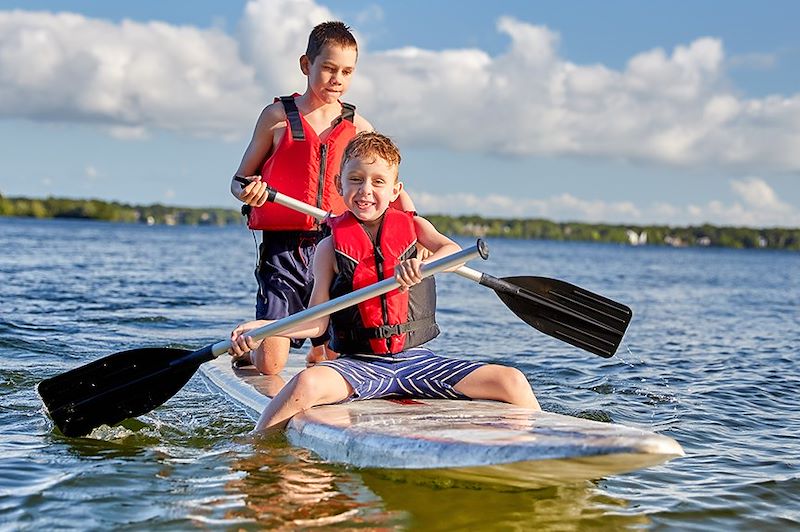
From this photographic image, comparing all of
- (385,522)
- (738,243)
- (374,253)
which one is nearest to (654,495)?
(385,522)

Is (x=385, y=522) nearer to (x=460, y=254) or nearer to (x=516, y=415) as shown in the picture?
(x=516, y=415)

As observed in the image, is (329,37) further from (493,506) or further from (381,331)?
(493,506)

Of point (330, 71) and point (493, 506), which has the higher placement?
point (330, 71)

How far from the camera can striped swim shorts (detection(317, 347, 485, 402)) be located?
4.58 meters

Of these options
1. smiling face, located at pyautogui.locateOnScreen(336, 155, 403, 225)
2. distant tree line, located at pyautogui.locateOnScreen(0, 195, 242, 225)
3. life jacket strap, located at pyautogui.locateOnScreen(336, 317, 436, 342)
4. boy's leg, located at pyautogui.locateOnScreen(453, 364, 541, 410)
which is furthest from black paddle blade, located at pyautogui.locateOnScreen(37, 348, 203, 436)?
distant tree line, located at pyautogui.locateOnScreen(0, 195, 242, 225)

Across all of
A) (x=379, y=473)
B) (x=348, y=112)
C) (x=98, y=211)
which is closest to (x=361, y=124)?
(x=348, y=112)

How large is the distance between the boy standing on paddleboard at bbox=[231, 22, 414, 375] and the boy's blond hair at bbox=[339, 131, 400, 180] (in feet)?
3.48

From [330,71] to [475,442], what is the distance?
Result: 8.94 feet

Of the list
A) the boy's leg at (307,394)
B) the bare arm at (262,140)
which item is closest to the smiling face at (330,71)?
the bare arm at (262,140)

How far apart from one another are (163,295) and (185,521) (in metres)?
10.9

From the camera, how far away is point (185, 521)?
3.53 m

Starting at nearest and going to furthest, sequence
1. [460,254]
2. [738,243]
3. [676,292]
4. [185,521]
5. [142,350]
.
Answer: [185,521]
[460,254]
[142,350]
[676,292]
[738,243]

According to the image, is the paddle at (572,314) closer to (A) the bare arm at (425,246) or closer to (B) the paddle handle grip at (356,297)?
(A) the bare arm at (425,246)

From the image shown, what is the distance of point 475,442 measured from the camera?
3607mm
